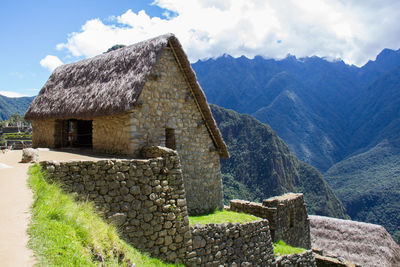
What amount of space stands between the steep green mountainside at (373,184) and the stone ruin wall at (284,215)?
38.7m

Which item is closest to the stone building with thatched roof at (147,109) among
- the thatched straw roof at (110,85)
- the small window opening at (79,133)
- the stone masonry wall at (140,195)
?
the thatched straw roof at (110,85)

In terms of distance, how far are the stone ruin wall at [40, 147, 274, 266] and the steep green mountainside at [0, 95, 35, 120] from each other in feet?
382

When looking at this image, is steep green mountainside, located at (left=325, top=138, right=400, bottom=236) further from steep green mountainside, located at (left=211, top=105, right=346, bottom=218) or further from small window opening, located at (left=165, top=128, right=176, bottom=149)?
small window opening, located at (left=165, top=128, right=176, bottom=149)

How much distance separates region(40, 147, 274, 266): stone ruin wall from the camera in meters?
5.80

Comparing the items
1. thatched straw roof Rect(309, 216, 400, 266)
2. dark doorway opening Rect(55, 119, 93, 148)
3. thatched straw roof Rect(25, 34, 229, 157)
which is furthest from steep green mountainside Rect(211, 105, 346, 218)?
thatched straw roof Rect(25, 34, 229, 157)

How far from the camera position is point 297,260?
9578 mm

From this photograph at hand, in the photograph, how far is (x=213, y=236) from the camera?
7.23 metres

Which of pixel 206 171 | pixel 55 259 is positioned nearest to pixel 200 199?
pixel 206 171

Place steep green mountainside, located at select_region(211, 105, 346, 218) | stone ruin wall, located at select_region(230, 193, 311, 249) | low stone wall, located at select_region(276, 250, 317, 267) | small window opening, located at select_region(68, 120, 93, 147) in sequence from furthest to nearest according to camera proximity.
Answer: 1. steep green mountainside, located at select_region(211, 105, 346, 218)
2. small window opening, located at select_region(68, 120, 93, 147)
3. stone ruin wall, located at select_region(230, 193, 311, 249)
4. low stone wall, located at select_region(276, 250, 317, 267)

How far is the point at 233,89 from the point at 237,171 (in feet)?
211

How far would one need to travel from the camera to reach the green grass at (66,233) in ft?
11.9

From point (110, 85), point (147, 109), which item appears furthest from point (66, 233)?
point (110, 85)

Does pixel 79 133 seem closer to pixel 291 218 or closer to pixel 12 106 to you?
pixel 291 218

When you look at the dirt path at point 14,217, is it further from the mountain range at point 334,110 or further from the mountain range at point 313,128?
the mountain range at point 334,110
